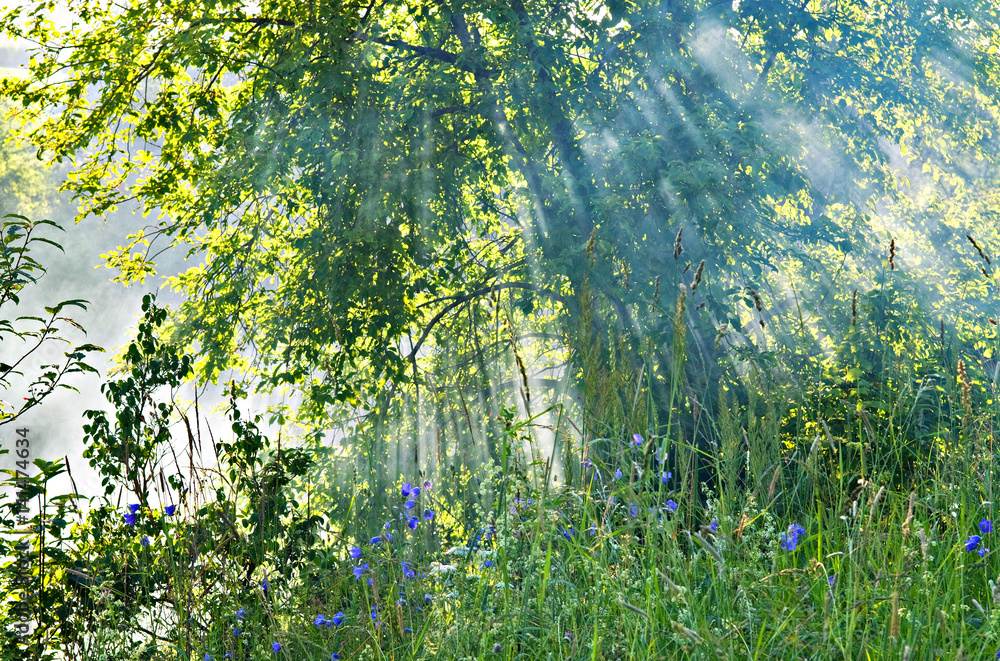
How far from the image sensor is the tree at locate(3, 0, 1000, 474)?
5.52m

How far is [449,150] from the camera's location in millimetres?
6434

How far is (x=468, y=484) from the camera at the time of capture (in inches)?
120

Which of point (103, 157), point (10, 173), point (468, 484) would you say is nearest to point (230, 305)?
point (103, 157)

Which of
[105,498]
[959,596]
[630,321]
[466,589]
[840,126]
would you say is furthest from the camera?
[840,126]

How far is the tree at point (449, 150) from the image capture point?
5.52 meters

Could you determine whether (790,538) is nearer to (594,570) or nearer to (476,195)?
(594,570)

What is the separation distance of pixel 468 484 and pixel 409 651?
112cm

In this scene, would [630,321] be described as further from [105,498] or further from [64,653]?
[64,653]

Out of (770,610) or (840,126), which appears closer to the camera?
(770,610)

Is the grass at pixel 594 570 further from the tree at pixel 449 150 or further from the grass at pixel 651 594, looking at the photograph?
the tree at pixel 449 150

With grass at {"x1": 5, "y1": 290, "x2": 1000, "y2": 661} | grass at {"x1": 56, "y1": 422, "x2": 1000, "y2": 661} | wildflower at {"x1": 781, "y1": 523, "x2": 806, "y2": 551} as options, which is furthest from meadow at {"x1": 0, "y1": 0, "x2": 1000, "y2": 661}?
wildflower at {"x1": 781, "y1": 523, "x2": 806, "y2": 551}

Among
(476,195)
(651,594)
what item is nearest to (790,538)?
(651,594)

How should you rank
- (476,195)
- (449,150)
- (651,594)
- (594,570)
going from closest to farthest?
(651,594) → (594,570) → (449,150) → (476,195)


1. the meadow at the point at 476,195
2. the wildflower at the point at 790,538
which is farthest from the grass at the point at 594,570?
the meadow at the point at 476,195
